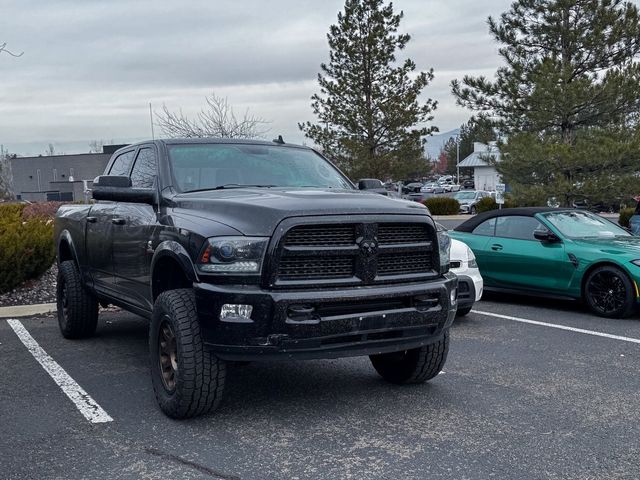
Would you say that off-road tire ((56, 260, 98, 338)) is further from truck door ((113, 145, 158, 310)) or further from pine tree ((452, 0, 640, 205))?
pine tree ((452, 0, 640, 205))

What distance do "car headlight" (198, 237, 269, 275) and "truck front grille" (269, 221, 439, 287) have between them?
11 cm

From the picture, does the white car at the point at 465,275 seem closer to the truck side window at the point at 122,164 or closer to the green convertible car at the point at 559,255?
the green convertible car at the point at 559,255

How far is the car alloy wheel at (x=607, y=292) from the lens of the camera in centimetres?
855

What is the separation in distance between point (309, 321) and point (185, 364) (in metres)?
0.85

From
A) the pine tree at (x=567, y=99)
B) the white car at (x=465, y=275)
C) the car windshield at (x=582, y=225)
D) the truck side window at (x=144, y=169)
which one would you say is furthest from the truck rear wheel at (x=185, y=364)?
the pine tree at (x=567, y=99)

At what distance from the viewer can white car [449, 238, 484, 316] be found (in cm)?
804

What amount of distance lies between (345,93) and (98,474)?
28030mm

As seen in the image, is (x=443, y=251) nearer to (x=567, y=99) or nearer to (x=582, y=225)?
(x=582, y=225)

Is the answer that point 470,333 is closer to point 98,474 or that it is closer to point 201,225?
point 201,225

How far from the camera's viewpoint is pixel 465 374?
5996mm

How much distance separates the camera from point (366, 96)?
31.3 metres

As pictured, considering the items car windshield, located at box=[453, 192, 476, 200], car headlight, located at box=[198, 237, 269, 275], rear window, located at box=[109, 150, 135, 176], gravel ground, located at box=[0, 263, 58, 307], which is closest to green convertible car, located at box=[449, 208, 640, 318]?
rear window, located at box=[109, 150, 135, 176]

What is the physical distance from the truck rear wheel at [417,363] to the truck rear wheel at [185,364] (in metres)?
1.56

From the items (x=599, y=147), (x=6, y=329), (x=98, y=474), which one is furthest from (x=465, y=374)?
(x=599, y=147)
